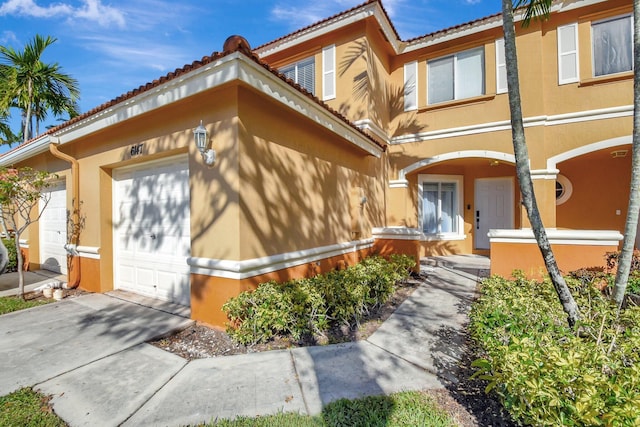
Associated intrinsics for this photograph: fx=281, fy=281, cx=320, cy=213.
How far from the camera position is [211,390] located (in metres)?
3.00

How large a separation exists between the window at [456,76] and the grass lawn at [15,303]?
38.6 feet

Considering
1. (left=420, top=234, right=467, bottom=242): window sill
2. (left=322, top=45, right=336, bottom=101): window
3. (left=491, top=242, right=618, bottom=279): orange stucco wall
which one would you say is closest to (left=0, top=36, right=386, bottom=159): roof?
(left=322, top=45, right=336, bottom=101): window

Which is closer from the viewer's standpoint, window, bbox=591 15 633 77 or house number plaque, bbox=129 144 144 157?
house number plaque, bbox=129 144 144 157

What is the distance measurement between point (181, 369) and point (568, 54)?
11.7 metres

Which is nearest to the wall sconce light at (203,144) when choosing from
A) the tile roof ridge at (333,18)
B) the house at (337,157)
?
the house at (337,157)

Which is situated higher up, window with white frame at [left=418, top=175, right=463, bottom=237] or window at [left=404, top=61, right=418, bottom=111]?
window at [left=404, top=61, right=418, bottom=111]

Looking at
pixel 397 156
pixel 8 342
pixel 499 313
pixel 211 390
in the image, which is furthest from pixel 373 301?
pixel 397 156

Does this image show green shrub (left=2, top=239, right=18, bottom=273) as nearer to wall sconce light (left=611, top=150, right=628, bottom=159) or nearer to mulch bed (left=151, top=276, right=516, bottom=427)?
mulch bed (left=151, top=276, right=516, bottom=427)

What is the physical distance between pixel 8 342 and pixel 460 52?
1250cm

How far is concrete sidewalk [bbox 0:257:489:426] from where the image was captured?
2754 millimetres

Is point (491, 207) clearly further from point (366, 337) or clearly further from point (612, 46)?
point (366, 337)

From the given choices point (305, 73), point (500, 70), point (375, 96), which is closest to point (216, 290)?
point (375, 96)

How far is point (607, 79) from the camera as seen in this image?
7539 mm

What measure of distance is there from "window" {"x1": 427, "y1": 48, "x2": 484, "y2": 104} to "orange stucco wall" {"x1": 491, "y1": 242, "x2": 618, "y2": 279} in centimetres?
506
